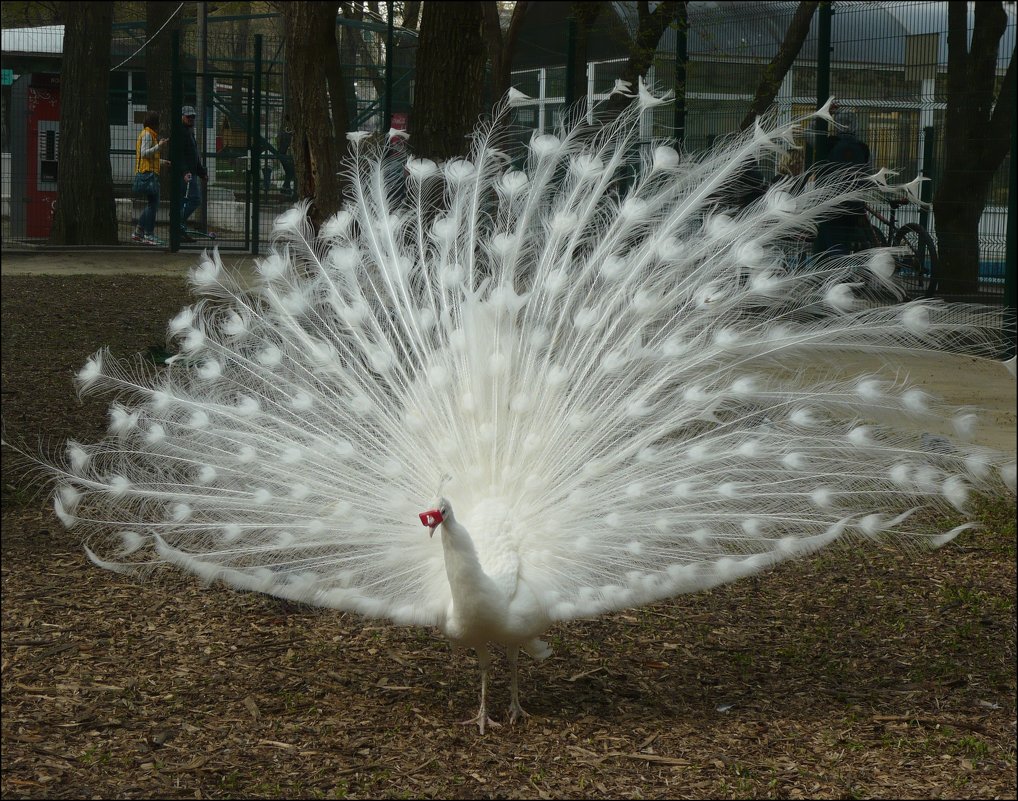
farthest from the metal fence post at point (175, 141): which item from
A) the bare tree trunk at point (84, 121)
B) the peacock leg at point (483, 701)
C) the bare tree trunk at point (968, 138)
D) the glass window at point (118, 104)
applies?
the peacock leg at point (483, 701)

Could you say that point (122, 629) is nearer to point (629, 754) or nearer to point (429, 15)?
point (629, 754)

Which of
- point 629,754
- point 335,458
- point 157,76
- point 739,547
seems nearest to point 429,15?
point 335,458

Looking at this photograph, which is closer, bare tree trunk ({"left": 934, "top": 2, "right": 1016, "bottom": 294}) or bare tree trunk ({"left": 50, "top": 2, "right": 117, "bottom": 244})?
bare tree trunk ({"left": 934, "top": 2, "right": 1016, "bottom": 294})

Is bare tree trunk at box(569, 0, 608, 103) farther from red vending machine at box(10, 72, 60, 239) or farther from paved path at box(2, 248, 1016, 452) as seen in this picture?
red vending machine at box(10, 72, 60, 239)

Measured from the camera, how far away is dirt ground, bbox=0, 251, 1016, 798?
3791 mm

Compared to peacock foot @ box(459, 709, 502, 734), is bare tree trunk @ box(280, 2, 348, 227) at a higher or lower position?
higher

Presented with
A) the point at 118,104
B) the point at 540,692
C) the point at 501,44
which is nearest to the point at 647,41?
the point at 501,44

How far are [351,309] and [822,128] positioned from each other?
7494mm

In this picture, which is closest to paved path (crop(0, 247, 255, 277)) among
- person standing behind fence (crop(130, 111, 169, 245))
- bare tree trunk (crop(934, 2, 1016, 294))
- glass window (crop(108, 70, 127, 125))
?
person standing behind fence (crop(130, 111, 169, 245))

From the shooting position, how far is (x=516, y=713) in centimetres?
426

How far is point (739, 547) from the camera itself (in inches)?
169

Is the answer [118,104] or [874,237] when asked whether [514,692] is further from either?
[118,104]

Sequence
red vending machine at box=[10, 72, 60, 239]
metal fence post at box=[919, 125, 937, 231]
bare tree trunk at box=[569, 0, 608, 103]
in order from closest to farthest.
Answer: metal fence post at box=[919, 125, 937, 231] → bare tree trunk at box=[569, 0, 608, 103] → red vending machine at box=[10, 72, 60, 239]

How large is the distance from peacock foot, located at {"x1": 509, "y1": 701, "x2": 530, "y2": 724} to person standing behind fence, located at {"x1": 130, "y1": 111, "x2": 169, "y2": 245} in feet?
44.1
